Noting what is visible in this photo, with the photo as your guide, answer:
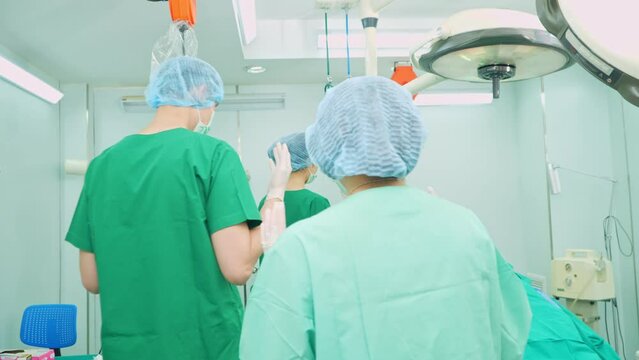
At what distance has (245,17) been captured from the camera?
8.41ft

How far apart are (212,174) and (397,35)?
2111 millimetres

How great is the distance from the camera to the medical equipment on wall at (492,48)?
127cm

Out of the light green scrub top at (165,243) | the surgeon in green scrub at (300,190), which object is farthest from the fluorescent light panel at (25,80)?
Answer: the light green scrub top at (165,243)

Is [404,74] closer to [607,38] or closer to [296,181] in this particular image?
[296,181]

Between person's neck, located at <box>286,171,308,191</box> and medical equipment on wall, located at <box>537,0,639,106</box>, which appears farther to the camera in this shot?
person's neck, located at <box>286,171,308,191</box>

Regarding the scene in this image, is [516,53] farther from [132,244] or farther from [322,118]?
[132,244]

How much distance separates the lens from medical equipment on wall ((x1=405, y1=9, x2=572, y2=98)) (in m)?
1.27

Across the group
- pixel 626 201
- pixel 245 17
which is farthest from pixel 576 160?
pixel 245 17

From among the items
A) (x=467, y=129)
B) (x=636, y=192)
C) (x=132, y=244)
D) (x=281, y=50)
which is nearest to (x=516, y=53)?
(x=132, y=244)

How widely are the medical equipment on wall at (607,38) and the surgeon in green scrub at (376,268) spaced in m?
0.35

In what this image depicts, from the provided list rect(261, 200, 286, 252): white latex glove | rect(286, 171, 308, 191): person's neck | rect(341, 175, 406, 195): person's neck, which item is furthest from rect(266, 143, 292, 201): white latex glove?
rect(286, 171, 308, 191): person's neck

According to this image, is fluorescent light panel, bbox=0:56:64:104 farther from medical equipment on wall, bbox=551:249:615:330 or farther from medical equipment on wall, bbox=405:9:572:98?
medical equipment on wall, bbox=551:249:615:330

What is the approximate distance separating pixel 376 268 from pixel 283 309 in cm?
17

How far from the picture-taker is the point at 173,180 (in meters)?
1.32
